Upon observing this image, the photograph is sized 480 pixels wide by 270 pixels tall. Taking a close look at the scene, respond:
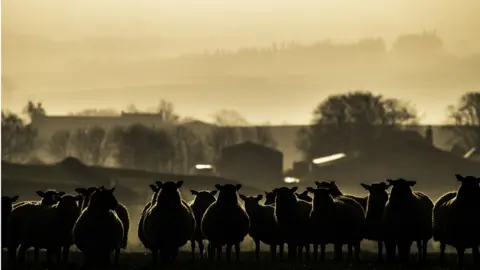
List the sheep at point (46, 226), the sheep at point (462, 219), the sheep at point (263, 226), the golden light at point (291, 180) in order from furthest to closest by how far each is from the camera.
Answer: the golden light at point (291, 180), the sheep at point (263, 226), the sheep at point (46, 226), the sheep at point (462, 219)

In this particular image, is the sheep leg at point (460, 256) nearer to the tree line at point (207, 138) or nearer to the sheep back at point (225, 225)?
the sheep back at point (225, 225)

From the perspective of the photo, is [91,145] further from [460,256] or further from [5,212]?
[460,256]

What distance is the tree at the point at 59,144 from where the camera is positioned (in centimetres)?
6944

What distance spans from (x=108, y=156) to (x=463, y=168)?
93.0 ft

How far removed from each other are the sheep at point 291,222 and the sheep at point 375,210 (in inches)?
68.5

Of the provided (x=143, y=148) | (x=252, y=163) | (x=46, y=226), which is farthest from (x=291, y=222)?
(x=252, y=163)

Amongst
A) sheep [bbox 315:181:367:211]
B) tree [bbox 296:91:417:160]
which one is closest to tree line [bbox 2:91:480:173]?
tree [bbox 296:91:417:160]

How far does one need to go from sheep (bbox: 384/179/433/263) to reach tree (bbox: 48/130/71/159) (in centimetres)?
4756

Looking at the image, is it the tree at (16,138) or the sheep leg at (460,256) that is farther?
the tree at (16,138)

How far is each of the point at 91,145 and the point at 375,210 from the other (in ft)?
170

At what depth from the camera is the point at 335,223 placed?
25234 millimetres

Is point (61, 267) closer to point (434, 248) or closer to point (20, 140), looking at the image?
point (434, 248)

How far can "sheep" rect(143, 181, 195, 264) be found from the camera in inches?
927

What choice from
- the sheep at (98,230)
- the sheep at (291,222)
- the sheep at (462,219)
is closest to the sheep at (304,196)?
the sheep at (291,222)
